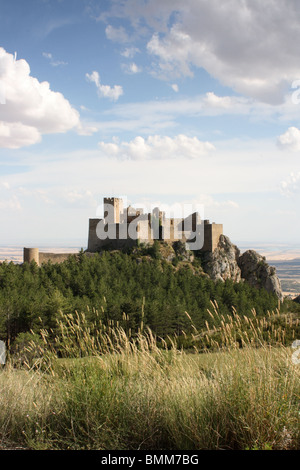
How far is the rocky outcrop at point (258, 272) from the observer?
51.6 metres

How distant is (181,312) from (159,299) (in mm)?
4808

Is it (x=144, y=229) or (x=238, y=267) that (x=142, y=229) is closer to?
(x=144, y=229)

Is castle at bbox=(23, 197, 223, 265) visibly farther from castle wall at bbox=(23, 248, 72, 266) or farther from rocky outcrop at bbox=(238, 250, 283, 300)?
rocky outcrop at bbox=(238, 250, 283, 300)

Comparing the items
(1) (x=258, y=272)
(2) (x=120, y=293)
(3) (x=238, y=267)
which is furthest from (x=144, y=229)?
(1) (x=258, y=272)

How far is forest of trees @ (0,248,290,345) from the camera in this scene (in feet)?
85.8

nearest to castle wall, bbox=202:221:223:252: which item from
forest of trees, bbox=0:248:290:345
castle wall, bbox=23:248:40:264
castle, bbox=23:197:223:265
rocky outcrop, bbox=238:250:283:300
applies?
castle, bbox=23:197:223:265

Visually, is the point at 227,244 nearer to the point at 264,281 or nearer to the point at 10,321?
the point at 264,281

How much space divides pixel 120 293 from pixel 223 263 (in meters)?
21.2

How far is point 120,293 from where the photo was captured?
33.9 meters

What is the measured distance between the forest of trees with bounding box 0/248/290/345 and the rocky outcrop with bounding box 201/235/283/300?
10.4 ft

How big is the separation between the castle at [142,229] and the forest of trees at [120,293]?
330 centimetres

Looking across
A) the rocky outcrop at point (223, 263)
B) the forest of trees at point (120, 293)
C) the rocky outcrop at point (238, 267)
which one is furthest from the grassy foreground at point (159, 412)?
the rocky outcrop at point (238, 267)

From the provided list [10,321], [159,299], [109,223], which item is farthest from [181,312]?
[109,223]

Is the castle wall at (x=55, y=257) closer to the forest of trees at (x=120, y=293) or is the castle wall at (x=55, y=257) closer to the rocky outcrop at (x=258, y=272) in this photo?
the forest of trees at (x=120, y=293)
